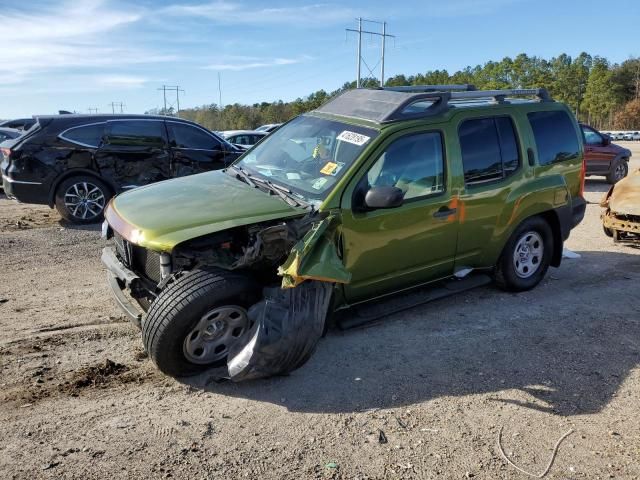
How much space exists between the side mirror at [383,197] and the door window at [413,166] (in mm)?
202

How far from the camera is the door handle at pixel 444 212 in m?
4.56

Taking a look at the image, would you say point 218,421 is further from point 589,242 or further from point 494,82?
point 494,82

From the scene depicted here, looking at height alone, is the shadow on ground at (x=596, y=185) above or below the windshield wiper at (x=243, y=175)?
below

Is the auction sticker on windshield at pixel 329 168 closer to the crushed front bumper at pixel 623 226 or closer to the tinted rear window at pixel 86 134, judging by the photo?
the crushed front bumper at pixel 623 226

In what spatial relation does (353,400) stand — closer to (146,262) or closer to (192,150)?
(146,262)

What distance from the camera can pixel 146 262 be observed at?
157 inches

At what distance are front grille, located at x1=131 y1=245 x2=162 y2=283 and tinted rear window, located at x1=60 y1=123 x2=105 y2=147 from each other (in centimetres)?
567

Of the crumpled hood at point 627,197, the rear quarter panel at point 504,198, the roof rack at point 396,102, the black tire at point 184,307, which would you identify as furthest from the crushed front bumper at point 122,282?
the crumpled hood at point 627,197

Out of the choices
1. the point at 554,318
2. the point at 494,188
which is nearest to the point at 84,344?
the point at 494,188

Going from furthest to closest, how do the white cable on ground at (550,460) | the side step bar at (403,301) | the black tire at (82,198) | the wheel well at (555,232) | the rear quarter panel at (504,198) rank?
the black tire at (82,198) < the wheel well at (555,232) < the rear quarter panel at (504,198) < the side step bar at (403,301) < the white cable on ground at (550,460)

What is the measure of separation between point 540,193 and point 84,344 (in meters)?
4.47

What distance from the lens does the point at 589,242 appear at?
799 centimetres

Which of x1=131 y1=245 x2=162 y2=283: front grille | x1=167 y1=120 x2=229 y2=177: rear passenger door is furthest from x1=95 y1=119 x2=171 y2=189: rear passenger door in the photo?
x1=131 y1=245 x2=162 y2=283: front grille

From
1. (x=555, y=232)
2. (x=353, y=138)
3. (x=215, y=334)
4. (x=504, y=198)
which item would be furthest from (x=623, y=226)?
(x=215, y=334)
